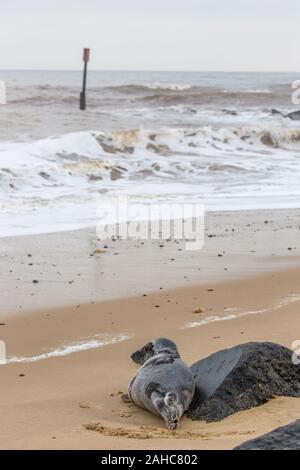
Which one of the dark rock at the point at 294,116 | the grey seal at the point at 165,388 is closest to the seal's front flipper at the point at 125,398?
the grey seal at the point at 165,388

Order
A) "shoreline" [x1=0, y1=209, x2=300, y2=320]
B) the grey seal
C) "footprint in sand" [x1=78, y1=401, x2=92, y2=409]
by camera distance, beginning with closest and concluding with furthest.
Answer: the grey seal → "footprint in sand" [x1=78, y1=401, x2=92, y2=409] → "shoreline" [x1=0, y1=209, x2=300, y2=320]

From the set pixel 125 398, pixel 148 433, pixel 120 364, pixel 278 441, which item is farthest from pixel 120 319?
pixel 278 441

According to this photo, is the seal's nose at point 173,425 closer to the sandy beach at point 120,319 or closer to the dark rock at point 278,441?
the sandy beach at point 120,319

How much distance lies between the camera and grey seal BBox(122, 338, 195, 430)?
13.8ft

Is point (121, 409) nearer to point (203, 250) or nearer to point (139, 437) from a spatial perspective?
point (139, 437)

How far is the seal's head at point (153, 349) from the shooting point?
5.01 m

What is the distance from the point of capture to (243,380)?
432 cm

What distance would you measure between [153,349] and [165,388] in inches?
31.5

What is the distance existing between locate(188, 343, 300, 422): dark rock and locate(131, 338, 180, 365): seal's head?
0.46 metres

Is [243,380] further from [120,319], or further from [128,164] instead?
[128,164]

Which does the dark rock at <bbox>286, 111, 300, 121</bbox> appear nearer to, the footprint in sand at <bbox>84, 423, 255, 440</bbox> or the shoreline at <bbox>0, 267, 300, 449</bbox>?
the shoreline at <bbox>0, 267, 300, 449</bbox>

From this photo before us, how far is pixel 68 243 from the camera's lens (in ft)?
30.7

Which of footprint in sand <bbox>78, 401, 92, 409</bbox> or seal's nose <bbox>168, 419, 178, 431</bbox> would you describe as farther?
footprint in sand <bbox>78, 401, 92, 409</bbox>

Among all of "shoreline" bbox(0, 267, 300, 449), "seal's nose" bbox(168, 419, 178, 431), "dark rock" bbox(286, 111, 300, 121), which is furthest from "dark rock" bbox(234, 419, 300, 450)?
"dark rock" bbox(286, 111, 300, 121)
